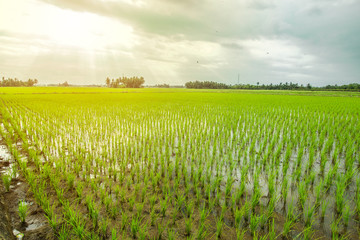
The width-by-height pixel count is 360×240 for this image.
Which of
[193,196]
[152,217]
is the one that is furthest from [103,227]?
[193,196]

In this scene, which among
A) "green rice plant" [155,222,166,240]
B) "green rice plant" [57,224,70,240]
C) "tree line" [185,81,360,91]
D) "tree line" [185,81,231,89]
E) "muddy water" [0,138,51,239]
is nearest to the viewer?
"green rice plant" [57,224,70,240]

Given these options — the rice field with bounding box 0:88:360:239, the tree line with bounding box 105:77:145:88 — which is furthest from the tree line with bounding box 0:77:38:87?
the rice field with bounding box 0:88:360:239

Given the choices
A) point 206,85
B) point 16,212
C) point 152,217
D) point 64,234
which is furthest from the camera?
point 206,85

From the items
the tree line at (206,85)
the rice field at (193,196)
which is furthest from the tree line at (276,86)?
the rice field at (193,196)

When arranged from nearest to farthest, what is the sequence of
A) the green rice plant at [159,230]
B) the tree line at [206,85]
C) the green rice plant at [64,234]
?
1. the green rice plant at [64,234]
2. the green rice plant at [159,230]
3. the tree line at [206,85]

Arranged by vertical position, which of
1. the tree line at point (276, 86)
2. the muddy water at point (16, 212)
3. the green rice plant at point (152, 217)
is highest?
the tree line at point (276, 86)

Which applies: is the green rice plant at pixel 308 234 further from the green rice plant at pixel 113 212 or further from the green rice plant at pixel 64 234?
the green rice plant at pixel 64 234

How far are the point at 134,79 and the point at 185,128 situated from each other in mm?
83503

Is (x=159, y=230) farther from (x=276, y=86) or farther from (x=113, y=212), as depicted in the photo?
(x=276, y=86)

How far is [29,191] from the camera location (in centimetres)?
288

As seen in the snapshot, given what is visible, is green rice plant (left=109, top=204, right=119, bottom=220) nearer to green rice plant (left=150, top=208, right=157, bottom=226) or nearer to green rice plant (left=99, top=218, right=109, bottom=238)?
green rice plant (left=99, top=218, right=109, bottom=238)

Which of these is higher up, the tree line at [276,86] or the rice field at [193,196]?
the tree line at [276,86]

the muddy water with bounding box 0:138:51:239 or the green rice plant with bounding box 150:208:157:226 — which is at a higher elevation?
the green rice plant with bounding box 150:208:157:226

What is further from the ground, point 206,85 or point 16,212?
point 206,85
